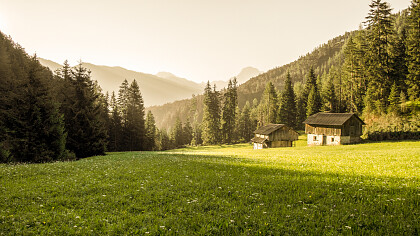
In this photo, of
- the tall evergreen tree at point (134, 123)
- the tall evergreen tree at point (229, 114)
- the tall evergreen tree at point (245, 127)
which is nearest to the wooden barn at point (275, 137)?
the tall evergreen tree at point (229, 114)

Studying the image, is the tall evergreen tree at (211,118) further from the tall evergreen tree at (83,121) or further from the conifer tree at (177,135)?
the tall evergreen tree at (83,121)

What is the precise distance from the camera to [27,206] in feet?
22.8

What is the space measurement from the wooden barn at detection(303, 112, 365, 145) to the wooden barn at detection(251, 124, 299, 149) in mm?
7528

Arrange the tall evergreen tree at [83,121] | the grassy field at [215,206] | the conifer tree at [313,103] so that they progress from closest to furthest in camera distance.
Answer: the grassy field at [215,206] < the tall evergreen tree at [83,121] < the conifer tree at [313,103]

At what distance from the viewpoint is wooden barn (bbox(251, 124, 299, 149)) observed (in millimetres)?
66375

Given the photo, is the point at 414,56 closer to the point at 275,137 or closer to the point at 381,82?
the point at 381,82

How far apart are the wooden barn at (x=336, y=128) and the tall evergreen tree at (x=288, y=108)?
28.9 m

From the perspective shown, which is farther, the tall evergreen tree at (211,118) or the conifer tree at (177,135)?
the conifer tree at (177,135)

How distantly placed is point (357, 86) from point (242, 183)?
279 feet

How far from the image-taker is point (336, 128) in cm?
5684

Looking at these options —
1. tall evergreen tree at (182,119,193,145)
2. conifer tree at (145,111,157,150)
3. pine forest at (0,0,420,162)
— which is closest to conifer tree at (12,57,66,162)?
pine forest at (0,0,420,162)

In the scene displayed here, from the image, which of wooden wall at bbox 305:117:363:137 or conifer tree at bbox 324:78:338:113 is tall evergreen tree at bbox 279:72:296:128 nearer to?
conifer tree at bbox 324:78:338:113

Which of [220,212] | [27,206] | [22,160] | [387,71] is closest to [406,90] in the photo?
[387,71]

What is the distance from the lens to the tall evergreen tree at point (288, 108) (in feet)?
302
